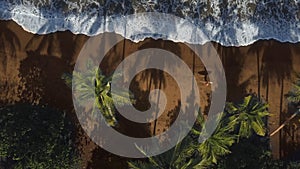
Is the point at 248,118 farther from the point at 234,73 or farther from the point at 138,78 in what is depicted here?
the point at 138,78

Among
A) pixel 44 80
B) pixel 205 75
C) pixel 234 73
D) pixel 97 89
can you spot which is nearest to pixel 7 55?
pixel 44 80

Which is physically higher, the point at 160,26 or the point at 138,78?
the point at 160,26

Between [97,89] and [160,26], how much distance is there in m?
5.11

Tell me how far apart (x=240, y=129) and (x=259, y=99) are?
2.38 metres

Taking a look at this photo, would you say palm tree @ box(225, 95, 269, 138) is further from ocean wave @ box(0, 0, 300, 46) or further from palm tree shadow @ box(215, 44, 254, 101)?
ocean wave @ box(0, 0, 300, 46)

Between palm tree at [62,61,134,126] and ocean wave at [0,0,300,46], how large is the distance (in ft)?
9.87

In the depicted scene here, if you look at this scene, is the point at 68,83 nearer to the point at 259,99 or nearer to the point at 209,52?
the point at 209,52

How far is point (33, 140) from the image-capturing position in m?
17.5

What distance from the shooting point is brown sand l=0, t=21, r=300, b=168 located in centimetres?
1961

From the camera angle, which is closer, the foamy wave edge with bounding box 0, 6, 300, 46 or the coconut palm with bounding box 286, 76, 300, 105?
the coconut palm with bounding box 286, 76, 300, 105

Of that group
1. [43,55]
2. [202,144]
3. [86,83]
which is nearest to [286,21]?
[202,144]

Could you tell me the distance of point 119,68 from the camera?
1991 centimetres

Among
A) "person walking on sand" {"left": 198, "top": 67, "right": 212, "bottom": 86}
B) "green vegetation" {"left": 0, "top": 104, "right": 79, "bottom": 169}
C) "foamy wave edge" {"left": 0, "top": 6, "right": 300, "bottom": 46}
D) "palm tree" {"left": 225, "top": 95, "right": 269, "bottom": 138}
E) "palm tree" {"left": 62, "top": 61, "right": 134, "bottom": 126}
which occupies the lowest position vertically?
"green vegetation" {"left": 0, "top": 104, "right": 79, "bottom": 169}

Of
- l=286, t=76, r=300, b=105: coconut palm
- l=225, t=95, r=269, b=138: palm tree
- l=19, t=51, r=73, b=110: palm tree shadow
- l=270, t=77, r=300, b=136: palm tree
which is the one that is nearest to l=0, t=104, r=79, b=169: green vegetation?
l=19, t=51, r=73, b=110: palm tree shadow
